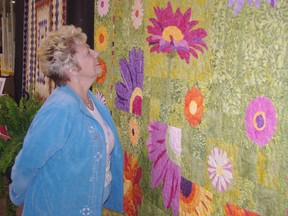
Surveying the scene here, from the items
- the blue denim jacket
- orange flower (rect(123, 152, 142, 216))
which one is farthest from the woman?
orange flower (rect(123, 152, 142, 216))

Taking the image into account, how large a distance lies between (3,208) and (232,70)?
2.81m

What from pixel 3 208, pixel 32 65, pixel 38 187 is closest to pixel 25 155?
pixel 38 187

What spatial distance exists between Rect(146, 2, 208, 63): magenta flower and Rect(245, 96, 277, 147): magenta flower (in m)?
0.37

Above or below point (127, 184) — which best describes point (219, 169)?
above

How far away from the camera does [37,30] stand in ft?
11.7

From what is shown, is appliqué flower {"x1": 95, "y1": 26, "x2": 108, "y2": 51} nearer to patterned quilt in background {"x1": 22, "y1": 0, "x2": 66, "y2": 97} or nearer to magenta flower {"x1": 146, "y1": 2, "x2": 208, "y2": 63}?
magenta flower {"x1": 146, "y1": 2, "x2": 208, "y2": 63}

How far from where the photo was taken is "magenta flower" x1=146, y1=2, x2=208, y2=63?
1.61m

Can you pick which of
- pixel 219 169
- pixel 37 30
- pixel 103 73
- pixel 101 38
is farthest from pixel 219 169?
pixel 37 30

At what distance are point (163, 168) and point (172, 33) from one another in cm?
70

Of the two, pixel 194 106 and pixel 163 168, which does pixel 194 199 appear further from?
pixel 194 106

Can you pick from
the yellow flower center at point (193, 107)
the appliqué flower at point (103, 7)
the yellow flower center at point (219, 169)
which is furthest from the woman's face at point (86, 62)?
the yellow flower center at point (219, 169)

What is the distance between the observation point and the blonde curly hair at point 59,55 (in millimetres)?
1688

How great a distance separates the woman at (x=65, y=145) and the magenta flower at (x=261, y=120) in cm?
67

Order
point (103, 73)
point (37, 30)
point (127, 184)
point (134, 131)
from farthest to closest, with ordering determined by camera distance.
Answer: point (37, 30), point (103, 73), point (127, 184), point (134, 131)
